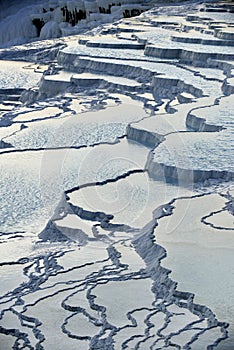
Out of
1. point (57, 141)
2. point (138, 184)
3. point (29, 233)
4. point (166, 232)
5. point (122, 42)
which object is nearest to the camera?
point (166, 232)

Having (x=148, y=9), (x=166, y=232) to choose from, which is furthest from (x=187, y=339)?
(x=148, y=9)

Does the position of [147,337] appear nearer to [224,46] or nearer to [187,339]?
[187,339]

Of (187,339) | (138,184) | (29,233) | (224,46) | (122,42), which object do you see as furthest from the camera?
(122,42)

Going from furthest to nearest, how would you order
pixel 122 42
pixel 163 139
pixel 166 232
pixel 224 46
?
1. pixel 122 42
2. pixel 224 46
3. pixel 163 139
4. pixel 166 232

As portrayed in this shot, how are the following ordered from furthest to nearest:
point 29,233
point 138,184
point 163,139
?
point 163,139
point 138,184
point 29,233

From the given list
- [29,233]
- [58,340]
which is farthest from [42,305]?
[29,233]

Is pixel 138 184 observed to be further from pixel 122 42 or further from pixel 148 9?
pixel 148 9

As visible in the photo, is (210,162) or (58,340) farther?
(210,162)
